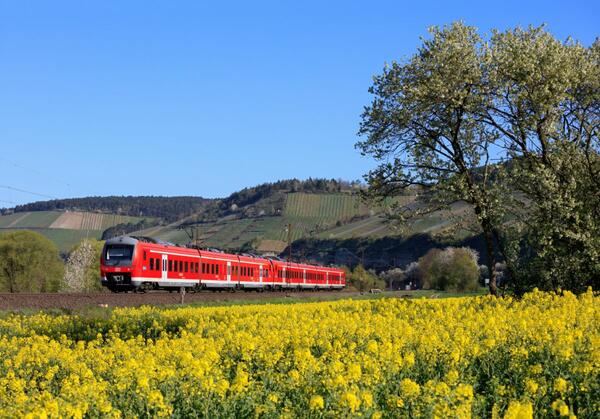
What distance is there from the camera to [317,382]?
8.27 metres

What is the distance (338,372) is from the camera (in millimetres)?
8398

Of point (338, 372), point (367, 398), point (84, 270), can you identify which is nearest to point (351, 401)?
point (367, 398)

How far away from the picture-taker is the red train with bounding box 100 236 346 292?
39875 mm

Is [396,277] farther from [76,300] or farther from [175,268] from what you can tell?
[76,300]

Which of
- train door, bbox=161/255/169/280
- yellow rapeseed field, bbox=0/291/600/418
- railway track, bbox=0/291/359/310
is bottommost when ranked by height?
yellow rapeseed field, bbox=0/291/600/418

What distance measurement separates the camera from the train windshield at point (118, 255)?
39688mm

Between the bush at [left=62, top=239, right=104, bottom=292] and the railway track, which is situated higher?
the bush at [left=62, top=239, right=104, bottom=292]

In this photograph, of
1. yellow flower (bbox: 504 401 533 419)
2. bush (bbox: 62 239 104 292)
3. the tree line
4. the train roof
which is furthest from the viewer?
bush (bbox: 62 239 104 292)

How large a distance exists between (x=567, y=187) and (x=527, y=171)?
1.24 metres

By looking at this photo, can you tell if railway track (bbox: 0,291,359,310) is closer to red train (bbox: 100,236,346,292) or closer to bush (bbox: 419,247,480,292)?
red train (bbox: 100,236,346,292)

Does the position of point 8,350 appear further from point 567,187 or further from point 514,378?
point 567,187

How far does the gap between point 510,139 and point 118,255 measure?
2130cm

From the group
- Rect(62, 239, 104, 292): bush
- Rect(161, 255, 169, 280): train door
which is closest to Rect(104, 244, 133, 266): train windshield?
Rect(161, 255, 169, 280): train door

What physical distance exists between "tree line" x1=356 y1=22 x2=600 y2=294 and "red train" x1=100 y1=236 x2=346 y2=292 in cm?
1665
